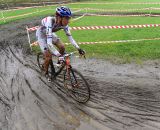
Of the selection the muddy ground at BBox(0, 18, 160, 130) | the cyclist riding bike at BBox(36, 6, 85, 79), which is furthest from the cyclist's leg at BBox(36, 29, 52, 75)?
the muddy ground at BBox(0, 18, 160, 130)

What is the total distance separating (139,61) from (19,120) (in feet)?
20.5

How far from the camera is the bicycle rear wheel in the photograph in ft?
29.3

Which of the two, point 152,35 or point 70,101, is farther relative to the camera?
point 152,35

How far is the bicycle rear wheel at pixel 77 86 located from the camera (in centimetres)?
894

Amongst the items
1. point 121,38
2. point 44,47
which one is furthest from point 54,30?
point 121,38

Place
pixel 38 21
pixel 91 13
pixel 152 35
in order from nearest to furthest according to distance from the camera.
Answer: pixel 152 35, pixel 38 21, pixel 91 13

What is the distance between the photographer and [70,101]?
9086mm

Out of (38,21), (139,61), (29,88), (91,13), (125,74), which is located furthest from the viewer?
(91,13)

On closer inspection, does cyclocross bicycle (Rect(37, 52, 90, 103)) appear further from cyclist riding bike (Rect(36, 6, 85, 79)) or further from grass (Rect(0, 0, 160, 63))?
grass (Rect(0, 0, 160, 63))

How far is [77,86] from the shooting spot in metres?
9.23

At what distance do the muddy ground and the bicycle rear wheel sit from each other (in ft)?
0.65

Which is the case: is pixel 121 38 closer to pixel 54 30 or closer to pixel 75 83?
pixel 54 30

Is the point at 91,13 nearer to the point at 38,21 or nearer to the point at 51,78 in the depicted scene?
the point at 38,21

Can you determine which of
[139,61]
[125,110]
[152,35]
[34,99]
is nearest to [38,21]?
[152,35]
